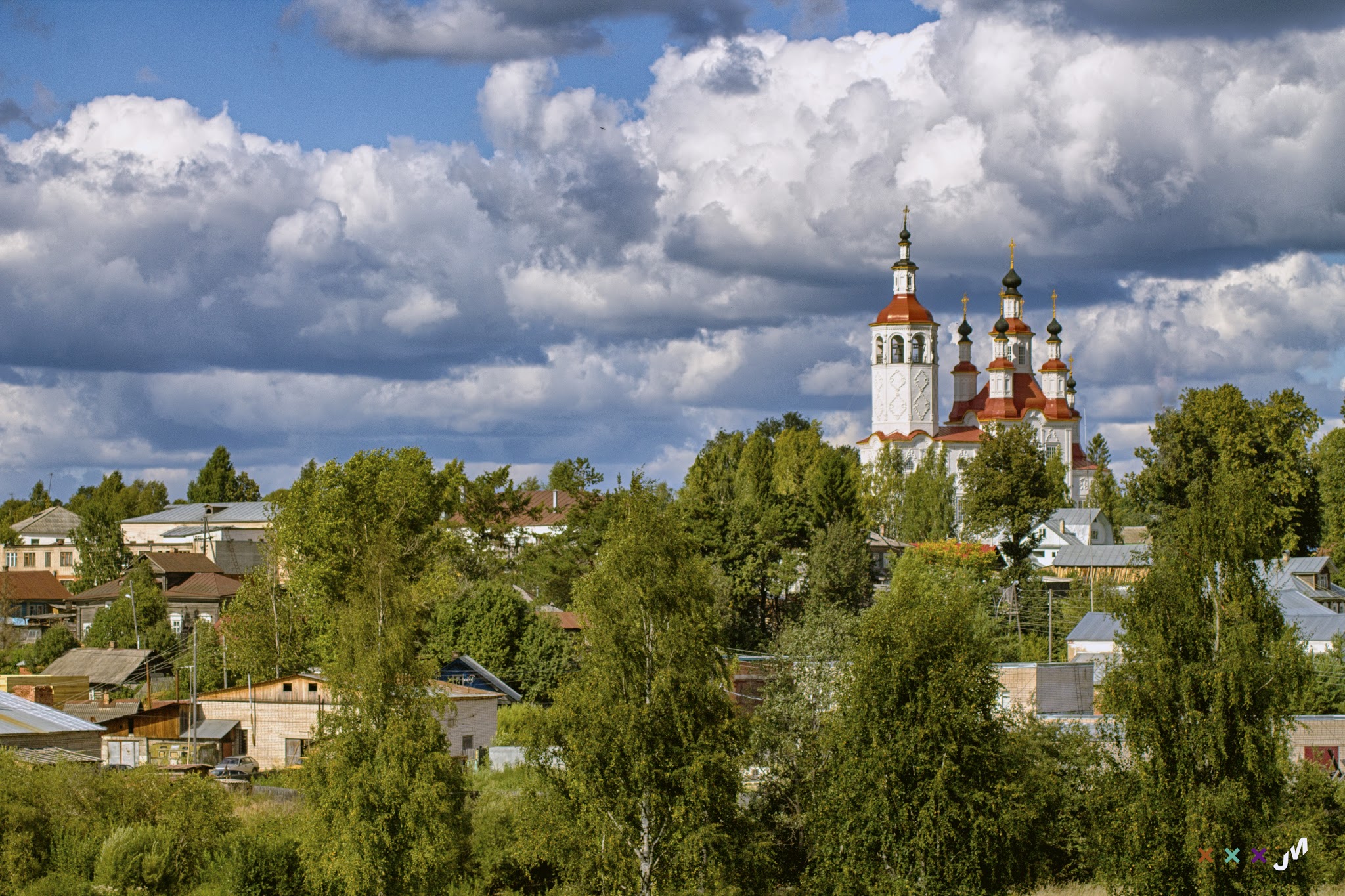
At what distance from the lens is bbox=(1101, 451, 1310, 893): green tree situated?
23500 mm

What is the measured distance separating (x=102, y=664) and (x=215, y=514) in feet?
151

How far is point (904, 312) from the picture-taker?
347 feet

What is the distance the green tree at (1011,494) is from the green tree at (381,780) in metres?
41.9

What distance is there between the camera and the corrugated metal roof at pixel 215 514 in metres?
103

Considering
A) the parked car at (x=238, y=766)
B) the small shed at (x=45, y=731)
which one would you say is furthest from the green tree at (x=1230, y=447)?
the small shed at (x=45, y=731)

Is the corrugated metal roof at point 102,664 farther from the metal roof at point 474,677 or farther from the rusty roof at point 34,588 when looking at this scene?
the rusty roof at point 34,588

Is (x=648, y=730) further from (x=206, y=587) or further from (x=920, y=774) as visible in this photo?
(x=206, y=587)

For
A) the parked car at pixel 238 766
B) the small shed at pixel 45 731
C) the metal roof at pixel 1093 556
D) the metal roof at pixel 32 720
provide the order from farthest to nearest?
the metal roof at pixel 1093 556
the parked car at pixel 238 766
the metal roof at pixel 32 720
the small shed at pixel 45 731

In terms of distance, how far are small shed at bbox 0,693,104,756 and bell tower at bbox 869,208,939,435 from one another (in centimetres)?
7385

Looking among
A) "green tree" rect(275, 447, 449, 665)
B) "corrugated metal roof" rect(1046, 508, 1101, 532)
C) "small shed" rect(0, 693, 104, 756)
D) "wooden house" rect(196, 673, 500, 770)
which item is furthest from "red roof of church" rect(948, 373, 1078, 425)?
"small shed" rect(0, 693, 104, 756)

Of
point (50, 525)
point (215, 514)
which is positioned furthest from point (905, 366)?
point (50, 525)

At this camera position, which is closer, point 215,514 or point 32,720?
point 32,720

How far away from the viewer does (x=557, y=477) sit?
79.8 m

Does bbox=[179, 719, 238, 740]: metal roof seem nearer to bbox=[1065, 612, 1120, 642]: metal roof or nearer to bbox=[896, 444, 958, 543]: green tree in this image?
bbox=[1065, 612, 1120, 642]: metal roof
